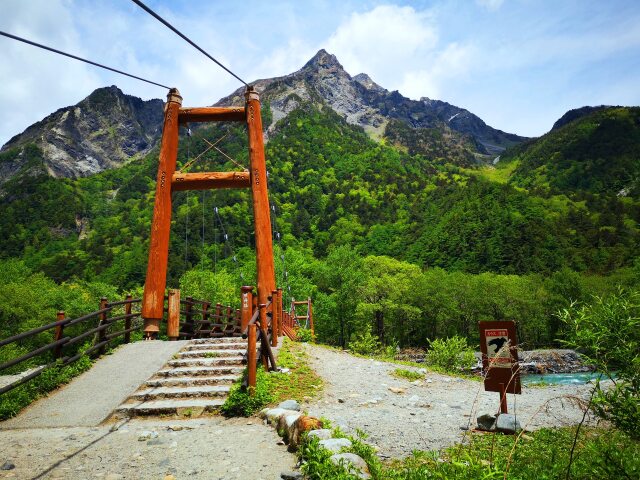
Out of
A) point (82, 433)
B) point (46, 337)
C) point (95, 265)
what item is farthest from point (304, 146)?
point (82, 433)

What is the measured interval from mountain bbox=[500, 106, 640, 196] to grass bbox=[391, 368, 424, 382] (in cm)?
9997

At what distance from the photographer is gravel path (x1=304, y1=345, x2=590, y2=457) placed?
5.11 meters

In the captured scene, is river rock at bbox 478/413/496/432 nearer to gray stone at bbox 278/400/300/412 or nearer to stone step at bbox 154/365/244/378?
gray stone at bbox 278/400/300/412

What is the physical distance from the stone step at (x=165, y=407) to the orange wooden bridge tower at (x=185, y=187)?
448 cm

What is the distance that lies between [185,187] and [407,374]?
8556 millimetres

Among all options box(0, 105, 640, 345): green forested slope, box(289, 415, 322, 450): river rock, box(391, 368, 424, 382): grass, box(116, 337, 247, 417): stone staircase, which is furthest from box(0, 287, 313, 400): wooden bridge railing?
box(0, 105, 640, 345): green forested slope

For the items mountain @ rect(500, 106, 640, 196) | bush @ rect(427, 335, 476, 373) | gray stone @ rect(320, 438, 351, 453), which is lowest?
bush @ rect(427, 335, 476, 373)

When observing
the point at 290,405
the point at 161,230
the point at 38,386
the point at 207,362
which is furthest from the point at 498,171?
the point at 38,386

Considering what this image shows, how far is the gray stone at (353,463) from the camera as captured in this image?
333 cm

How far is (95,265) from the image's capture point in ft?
213

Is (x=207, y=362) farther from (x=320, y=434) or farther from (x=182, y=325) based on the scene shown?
(x=182, y=325)

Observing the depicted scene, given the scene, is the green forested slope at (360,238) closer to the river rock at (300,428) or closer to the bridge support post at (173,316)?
the bridge support post at (173,316)

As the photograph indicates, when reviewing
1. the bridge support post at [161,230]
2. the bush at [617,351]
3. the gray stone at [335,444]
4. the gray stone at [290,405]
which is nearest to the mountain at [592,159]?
the bridge support post at [161,230]

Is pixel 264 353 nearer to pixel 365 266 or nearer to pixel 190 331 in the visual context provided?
pixel 190 331
